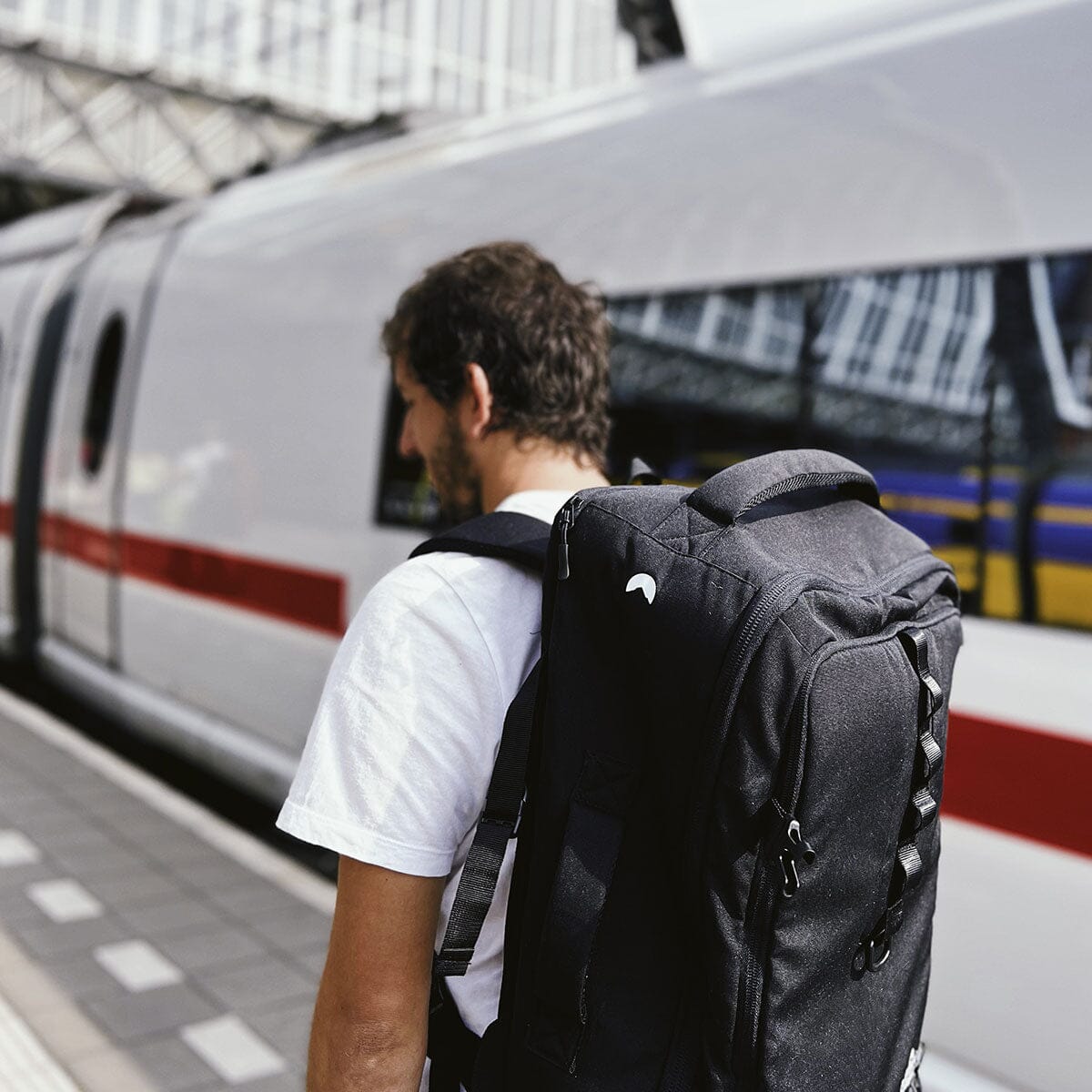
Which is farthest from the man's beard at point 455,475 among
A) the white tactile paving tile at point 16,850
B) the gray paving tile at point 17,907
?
the white tactile paving tile at point 16,850

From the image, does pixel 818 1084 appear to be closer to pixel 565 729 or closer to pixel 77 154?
pixel 565 729

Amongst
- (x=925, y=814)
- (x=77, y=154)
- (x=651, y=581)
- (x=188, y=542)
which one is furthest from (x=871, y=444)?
(x=77, y=154)

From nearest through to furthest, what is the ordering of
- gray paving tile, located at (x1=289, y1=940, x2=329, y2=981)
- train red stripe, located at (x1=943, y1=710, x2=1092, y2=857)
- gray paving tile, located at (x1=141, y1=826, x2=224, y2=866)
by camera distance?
1. train red stripe, located at (x1=943, y1=710, x2=1092, y2=857)
2. gray paving tile, located at (x1=289, y1=940, x2=329, y2=981)
3. gray paving tile, located at (x1=141, y1=826, x2=224, y2=866)

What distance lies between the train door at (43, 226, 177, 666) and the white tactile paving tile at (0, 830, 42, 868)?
1.68 metres

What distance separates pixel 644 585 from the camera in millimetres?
1080

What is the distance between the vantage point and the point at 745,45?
3.45m

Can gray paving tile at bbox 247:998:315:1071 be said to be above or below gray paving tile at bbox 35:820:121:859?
above

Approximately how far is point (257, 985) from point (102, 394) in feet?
12.6

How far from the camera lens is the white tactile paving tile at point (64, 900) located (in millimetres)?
3881

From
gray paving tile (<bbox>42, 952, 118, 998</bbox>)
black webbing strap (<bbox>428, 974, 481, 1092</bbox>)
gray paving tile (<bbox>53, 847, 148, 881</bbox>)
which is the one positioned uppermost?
black webbing strap (<bbox>428, 974, 481, 1092</bbox>)

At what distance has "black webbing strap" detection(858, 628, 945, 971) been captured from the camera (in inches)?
47.7

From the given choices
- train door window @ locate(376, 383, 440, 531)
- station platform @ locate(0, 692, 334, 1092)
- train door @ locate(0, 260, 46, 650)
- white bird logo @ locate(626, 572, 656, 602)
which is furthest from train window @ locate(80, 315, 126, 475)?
white bird logo @ locate(626, 572, 656, 602)

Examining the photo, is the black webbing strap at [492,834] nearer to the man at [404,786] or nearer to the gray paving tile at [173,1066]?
the man at [404,786]

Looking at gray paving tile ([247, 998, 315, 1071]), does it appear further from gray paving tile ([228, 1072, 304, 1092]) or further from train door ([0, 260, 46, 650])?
train door ([0, 260, 46, 650])
